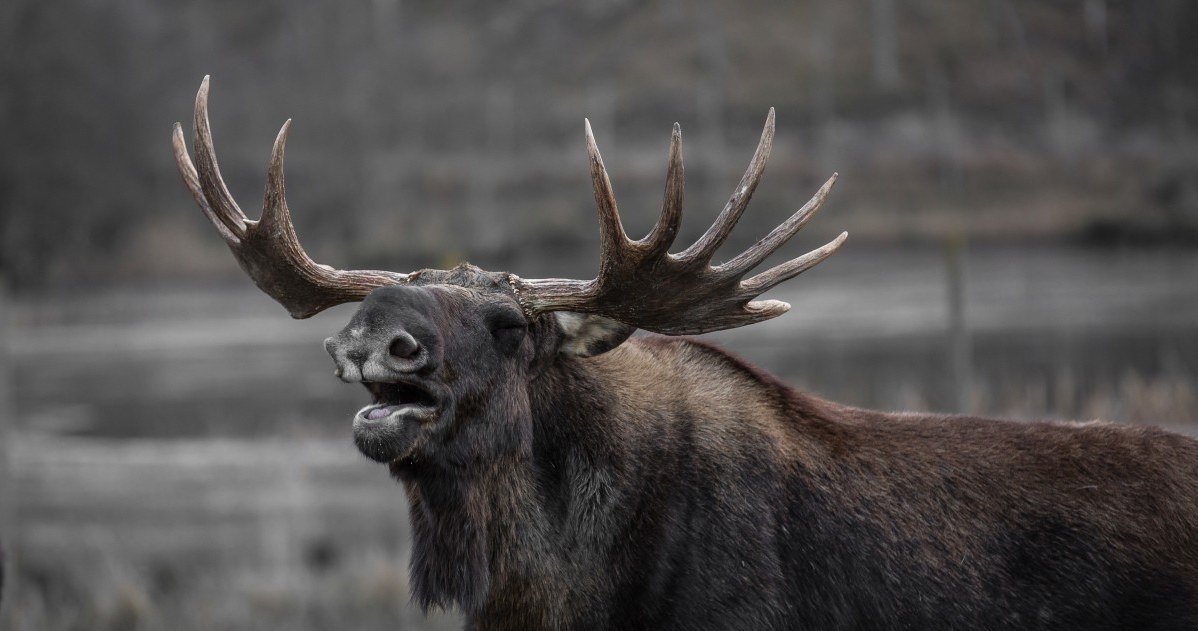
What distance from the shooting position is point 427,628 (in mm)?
7473

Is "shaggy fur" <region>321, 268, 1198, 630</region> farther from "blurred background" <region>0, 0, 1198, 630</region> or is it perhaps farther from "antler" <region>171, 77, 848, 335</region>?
"blurred background" <region>0, 0, 1198, 630</region>

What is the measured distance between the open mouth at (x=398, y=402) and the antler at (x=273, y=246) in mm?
558

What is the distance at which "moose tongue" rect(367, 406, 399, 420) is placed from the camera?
12.8 feet

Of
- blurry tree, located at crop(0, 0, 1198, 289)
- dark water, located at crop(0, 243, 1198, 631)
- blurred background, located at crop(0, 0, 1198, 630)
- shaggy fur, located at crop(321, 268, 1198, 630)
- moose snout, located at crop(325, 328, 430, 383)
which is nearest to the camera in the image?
moose snout, located at crop(325, 328, 430, 383)

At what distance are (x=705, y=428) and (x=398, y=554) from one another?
5935 mm

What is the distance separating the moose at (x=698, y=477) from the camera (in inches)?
157

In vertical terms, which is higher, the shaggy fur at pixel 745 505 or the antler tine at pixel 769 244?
the antler tine at pixel 769 244

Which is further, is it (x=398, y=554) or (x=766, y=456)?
(x=398, y=554)

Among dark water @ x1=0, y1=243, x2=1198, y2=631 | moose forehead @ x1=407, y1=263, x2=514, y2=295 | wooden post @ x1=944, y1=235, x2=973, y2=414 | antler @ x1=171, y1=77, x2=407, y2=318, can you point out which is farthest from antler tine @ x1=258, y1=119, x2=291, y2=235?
wooden post @ x1=944, y1=235, x2=973, y2=414

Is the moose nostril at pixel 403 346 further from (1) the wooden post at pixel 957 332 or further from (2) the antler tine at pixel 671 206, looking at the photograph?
(1) the wooden post at pixel 957 332

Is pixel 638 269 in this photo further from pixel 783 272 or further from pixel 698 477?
pixel 698 477

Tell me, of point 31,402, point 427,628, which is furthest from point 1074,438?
point 31,402

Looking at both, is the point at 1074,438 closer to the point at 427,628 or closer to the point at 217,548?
the point at 427,628

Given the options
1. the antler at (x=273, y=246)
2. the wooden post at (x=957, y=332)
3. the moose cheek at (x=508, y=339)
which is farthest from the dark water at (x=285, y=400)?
the moose cheek at (x=508, y=339)
